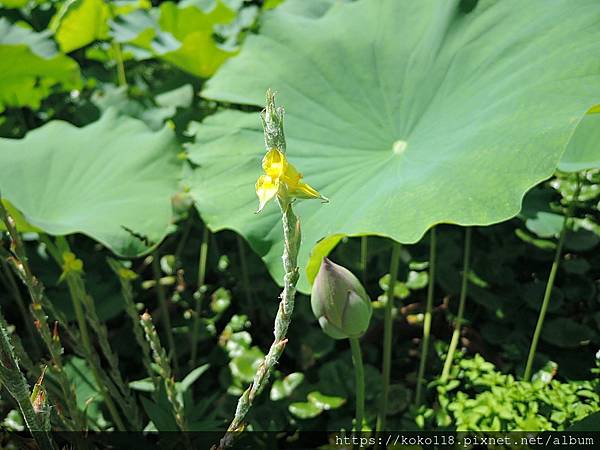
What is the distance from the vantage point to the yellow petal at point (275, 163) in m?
0.53

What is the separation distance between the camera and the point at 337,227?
40.6 inches

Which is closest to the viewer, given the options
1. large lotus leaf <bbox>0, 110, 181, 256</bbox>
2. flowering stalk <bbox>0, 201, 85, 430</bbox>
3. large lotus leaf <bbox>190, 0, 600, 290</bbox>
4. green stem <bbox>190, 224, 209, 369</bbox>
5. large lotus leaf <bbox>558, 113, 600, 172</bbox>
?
flowering stalk <bbox>0, 201, 85, 430</bbox>

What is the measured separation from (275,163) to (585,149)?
79cm

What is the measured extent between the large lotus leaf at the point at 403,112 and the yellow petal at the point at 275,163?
1.21 ft

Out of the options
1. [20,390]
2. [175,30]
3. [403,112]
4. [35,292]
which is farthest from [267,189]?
[175,30]

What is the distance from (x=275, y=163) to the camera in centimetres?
54

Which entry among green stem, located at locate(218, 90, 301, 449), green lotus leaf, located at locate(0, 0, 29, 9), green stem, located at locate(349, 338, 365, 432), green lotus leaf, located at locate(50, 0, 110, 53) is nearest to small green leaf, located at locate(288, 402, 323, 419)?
green stem, located at locate(349, 338, 365, 432)

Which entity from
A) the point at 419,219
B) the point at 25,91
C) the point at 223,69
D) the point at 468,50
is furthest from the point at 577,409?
the point at 25,91

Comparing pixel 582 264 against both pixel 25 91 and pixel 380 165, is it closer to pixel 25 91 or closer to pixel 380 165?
pixel 380 165

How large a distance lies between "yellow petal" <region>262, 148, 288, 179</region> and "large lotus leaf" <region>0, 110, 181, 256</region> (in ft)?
2.29

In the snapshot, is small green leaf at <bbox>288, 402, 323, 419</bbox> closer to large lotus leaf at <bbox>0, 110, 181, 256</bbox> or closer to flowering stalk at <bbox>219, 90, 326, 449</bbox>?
large lotus leaf at <bbox>0, 110, 181, 256</bbox>

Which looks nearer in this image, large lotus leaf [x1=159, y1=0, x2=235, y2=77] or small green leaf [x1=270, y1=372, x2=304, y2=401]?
small green leaf [x1=270, y1=372, x2=304, y2=401]

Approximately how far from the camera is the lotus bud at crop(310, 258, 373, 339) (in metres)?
0.86

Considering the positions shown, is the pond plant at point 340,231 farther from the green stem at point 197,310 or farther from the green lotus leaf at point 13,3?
the green lotus leaf at point 13,3
